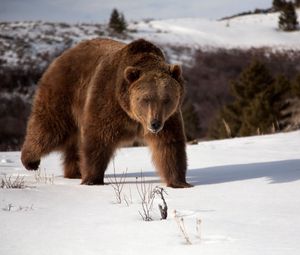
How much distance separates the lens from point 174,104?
5.64 metres

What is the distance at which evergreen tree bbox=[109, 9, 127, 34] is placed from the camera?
4513 cm

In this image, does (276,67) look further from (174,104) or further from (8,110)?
(174,104)

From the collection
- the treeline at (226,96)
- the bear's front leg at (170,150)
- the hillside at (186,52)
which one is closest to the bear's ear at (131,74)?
the bear's front leg at (170,150)

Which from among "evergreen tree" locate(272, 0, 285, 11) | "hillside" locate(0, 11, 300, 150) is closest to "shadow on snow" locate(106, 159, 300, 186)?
"hillside" locate(0, 11, 300, 150)

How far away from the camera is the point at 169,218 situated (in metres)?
3.63

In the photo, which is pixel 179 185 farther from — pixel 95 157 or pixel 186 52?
pixel 186 52

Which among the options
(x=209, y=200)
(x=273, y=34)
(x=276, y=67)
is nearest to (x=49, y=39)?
(x=276, y=67)

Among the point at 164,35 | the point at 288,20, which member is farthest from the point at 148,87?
the point at 288,20

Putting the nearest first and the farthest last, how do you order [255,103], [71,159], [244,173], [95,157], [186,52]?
1. [95,157]
2. [244,173]
3. [71,159]
4. [255,103]
5. [186,52]

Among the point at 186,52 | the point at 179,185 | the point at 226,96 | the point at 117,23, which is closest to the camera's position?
the point at 179,185

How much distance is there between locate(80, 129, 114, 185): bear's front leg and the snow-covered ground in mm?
346

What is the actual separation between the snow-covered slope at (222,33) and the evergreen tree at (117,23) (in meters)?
1.61

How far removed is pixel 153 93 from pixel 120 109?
1.66 ft

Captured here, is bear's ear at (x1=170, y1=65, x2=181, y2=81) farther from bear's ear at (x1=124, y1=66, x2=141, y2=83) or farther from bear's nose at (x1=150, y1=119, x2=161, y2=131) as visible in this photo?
bear's nose at (x1=150, y1=119, x2=161, y2=131)
